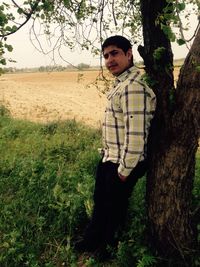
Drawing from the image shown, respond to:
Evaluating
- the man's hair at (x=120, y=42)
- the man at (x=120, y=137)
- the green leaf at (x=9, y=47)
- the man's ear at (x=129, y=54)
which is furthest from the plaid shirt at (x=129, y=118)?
the green leaf at (x=9, y=47)

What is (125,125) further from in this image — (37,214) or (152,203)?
(37,214)

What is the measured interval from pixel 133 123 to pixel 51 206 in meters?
2.56

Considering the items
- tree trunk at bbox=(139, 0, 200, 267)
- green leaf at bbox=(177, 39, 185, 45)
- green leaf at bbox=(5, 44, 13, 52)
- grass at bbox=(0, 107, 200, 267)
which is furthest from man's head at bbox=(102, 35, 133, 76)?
grass at bbox=(0, 107, 200, 267)

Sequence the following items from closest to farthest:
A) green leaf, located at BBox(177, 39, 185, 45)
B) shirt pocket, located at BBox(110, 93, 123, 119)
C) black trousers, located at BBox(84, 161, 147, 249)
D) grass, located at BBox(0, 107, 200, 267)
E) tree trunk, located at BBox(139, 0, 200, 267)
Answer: green leaf, located at BBox(177, 39, 185, 45) → tree trunk, located at BBox(139, 0, 200, 267) → shirt pocket, located at BBox(110, 93, 123, 119) → black trousers, located at BBox(84, 161, 147, 249) → grass, located at BBox(0, 107, 200, 267)

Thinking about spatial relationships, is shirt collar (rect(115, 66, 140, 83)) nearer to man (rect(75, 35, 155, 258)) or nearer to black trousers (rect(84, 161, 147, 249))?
Result: man (rect(75, 35, 155, 258))

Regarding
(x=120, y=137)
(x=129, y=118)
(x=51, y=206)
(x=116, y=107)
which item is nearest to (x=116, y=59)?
(x=116, y=107)

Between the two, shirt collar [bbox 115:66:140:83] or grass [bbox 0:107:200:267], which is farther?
grass [bbox 0:107:200:267]

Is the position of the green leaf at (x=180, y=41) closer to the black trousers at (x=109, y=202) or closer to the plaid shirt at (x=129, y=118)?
the plaid shirt at (x=129, y=118)

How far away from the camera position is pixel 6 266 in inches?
179

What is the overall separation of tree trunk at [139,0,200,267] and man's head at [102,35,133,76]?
26 cm

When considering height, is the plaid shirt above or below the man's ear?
below

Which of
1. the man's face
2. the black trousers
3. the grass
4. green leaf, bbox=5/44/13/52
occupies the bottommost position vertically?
the grass

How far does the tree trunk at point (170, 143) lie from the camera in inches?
135

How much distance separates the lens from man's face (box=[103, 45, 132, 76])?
375 cm
